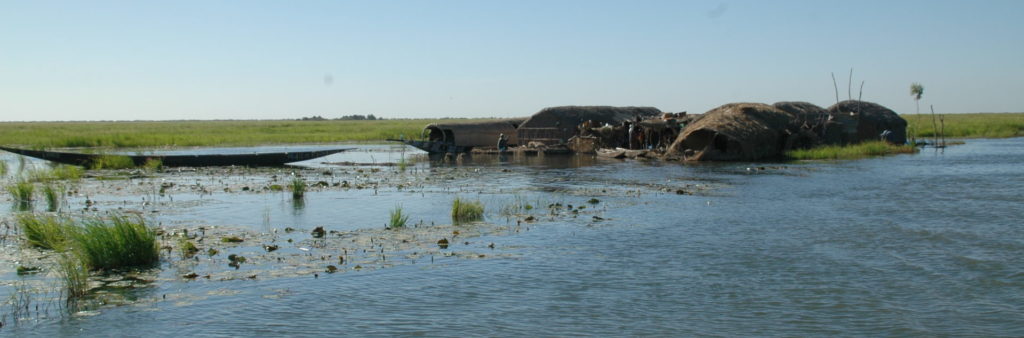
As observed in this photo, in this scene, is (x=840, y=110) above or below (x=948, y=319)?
above

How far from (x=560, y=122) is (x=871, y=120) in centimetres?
1400

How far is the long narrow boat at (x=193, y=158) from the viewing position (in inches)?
1148

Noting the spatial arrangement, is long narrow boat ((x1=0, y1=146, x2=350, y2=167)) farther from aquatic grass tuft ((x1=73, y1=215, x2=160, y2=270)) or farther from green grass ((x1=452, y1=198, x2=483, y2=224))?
aquatic grass tuft ((x1=73, y1=215, x2=160, y2=270))

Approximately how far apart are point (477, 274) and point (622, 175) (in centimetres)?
1538

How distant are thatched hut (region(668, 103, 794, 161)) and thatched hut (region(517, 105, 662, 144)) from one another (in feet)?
24.4

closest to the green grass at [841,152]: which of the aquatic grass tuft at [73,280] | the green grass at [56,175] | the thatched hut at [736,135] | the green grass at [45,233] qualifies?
the thatched hut at [736,135]

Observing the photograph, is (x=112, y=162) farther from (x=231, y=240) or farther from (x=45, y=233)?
(x=231, y=240)

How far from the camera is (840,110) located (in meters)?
38.2

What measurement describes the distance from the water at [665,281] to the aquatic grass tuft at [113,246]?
1.16 m

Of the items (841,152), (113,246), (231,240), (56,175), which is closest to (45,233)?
(113,246)

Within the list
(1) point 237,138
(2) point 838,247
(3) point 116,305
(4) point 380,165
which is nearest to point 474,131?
(4) point 380,165

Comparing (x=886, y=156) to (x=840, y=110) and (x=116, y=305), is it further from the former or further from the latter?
(x=116, y=305)

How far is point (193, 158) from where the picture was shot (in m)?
Result: 30.2

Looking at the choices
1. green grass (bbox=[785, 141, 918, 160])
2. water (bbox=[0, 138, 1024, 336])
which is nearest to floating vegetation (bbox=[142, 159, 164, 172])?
water (bbox=[0, 138, 1024, 336])
